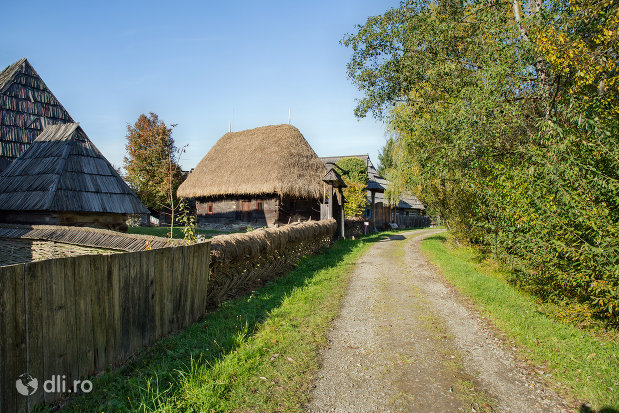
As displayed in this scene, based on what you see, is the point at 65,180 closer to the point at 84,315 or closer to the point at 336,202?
the point at 84,315

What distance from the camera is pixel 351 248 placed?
1638 centimetres

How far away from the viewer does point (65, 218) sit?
10.5m

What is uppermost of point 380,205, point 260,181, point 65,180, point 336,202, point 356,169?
point 356,169

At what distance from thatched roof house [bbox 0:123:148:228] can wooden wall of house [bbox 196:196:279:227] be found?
10359 millimetres

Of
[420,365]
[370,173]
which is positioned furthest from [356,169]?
[420,365]

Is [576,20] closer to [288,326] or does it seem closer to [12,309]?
[288,326]

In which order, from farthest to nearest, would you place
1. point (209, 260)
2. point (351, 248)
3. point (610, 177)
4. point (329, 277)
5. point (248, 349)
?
point (351, 248) < point (329, 277) < point (209, 260) < point (610, 177) < point (248, 349)

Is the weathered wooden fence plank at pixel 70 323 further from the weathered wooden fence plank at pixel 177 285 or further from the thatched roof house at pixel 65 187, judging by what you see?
the thatched roof house at pixel 65 187

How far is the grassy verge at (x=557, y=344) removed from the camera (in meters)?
3.82

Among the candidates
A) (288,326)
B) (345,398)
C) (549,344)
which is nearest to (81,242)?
(288,326)

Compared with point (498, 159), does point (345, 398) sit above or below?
below

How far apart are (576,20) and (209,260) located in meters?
9.53

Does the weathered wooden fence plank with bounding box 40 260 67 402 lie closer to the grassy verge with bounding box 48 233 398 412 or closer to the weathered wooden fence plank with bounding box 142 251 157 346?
the grassy verge with bounding box 48 233 398 412

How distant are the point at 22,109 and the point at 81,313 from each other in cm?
1621
